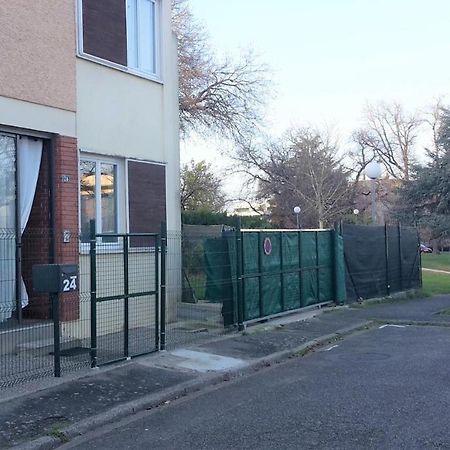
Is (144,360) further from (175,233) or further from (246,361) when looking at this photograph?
(175,233)

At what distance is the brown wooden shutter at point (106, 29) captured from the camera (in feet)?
36.0

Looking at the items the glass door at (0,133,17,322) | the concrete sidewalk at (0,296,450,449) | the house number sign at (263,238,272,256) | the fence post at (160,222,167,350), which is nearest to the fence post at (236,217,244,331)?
the concrete sidewalk at (0,296,450,449)

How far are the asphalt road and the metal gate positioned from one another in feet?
5.40

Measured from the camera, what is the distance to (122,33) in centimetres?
1174

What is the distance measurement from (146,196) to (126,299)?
145 inches

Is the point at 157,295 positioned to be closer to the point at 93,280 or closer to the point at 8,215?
the point at 93,280

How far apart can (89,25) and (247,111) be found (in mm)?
19202

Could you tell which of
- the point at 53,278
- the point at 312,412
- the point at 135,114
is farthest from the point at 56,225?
the point at 312,412

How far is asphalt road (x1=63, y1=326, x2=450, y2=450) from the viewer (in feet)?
19.2

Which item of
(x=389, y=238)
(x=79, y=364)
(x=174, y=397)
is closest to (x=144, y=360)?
(x=79, y=364)

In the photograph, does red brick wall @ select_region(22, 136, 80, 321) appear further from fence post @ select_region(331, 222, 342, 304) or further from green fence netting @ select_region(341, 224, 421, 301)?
green fence netting @ select_region(341, 224, 421, 301)

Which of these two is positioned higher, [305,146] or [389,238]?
[305,146]

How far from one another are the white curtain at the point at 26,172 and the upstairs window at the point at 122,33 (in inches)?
71.9

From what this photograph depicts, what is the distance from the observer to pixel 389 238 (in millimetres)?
19141
